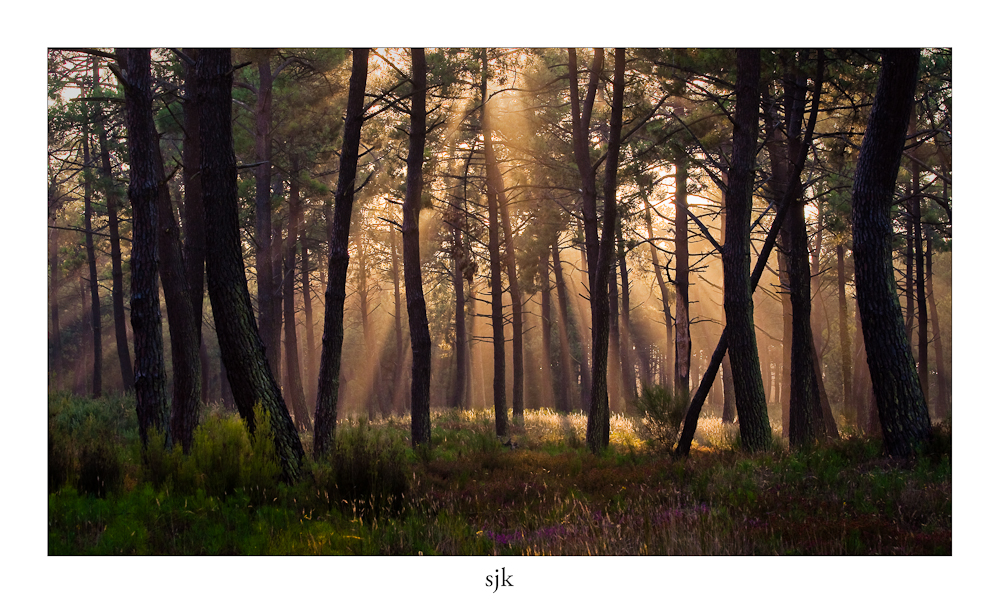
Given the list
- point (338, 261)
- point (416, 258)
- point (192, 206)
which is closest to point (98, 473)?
point (338, 261)

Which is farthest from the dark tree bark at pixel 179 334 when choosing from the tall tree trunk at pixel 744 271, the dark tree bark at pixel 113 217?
the tall tree trunk at pixel 744 271

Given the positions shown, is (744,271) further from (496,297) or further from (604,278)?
(496,297)

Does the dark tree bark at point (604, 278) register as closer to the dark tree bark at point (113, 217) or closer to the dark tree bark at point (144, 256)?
the dark tree bark at point (144, 256)

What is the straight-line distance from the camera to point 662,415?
364 inches

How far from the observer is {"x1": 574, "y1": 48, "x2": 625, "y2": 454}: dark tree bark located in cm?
998

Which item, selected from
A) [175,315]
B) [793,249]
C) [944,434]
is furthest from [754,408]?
[175,315]

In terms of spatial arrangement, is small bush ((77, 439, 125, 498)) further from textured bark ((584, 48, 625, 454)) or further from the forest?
textured bark ((584, 48, 625, 454))

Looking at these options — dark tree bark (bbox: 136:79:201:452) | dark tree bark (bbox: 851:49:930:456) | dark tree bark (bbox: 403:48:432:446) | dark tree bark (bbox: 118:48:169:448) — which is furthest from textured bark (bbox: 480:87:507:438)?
dark tree bark (bbox: 851:49:930:456)

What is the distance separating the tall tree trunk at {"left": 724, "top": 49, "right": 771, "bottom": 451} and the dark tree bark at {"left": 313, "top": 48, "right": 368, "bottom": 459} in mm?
5297

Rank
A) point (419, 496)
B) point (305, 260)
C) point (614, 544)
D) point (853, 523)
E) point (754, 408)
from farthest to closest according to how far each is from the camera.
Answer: point (305, 260), point (754, 408), point (419, 496), point (853, 523), point (614, 544)

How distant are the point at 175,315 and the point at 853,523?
8.74 m

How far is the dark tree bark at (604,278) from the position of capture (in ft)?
32.8

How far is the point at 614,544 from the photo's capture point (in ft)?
14.8
